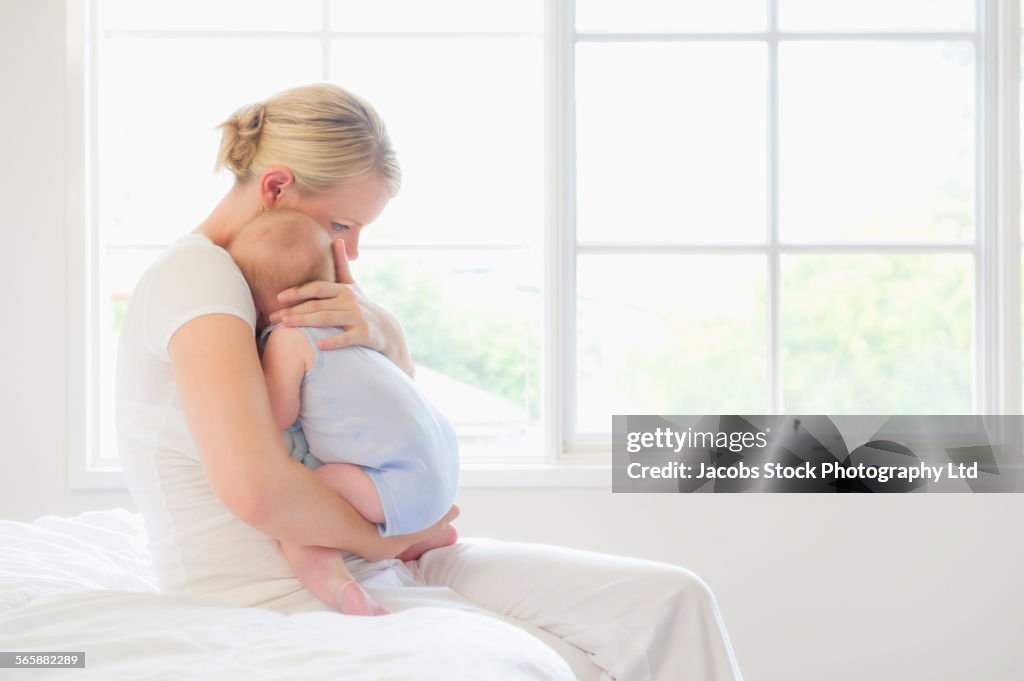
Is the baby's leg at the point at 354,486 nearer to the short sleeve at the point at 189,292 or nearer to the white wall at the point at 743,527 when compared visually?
the short sleeve at the point at 189,292

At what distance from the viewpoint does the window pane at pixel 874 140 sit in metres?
2.70

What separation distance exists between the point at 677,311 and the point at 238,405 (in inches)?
68.9

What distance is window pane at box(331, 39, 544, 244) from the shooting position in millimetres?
2711

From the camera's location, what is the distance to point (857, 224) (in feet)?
8.93

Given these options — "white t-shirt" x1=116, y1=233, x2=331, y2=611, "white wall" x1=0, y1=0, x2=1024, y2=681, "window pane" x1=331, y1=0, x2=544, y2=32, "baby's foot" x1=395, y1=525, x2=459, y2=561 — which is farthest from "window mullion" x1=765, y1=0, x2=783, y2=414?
"white t-shirt" x1=116, y1=233, x2=331, y2=611

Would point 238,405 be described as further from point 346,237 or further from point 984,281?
point 984,281

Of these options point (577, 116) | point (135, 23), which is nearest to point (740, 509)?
point (577, 116)

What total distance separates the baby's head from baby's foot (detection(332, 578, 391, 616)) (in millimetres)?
400

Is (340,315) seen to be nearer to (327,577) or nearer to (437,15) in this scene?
(327,577)

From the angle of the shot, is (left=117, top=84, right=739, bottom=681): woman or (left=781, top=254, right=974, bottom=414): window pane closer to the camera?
(left=117, top=84, right=739, bottom=681): woman

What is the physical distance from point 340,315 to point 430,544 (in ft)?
1.48

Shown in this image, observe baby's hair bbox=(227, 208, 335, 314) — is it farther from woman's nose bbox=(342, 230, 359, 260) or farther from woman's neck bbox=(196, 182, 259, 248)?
woman's nose bbox=(342, 230, 359, 260)

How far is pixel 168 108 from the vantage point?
2.71 metres

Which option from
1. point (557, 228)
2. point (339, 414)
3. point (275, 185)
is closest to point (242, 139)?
point (275, 185)
